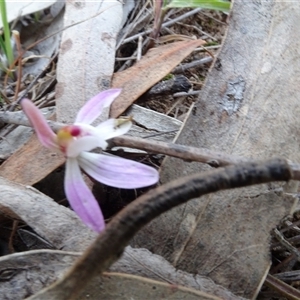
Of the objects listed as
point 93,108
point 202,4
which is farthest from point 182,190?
point 202,4

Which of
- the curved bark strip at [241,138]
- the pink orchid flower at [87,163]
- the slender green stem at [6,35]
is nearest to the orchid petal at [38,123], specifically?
the pink orchid flower at [87,163]

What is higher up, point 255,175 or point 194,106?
point 255,175

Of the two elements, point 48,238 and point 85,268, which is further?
point 48,238

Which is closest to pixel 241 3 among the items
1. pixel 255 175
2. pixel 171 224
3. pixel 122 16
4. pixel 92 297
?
pixel 122 16

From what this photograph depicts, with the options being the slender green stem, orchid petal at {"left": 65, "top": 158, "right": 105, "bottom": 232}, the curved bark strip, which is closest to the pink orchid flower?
orchid petal at {"left": 65, "top": 158, "right": 105, "bottom": 232}

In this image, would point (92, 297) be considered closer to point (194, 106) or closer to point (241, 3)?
point (194, 106)

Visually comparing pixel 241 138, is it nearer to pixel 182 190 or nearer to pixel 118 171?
pixel 118 171
